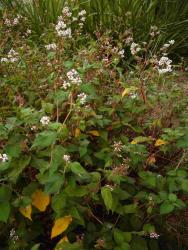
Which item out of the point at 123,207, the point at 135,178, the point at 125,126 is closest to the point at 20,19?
the point at 125,126

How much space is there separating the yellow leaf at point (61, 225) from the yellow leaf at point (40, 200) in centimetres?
8

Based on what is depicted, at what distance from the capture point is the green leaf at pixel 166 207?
6.67ft

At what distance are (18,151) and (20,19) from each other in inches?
70.0

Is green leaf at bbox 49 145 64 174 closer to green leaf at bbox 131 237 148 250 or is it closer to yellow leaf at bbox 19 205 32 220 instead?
yellow leaf at bbox 19 205 32 220

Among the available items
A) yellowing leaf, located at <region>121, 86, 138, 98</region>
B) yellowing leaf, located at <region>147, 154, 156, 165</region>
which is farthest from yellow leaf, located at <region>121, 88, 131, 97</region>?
yellowing leaf, located at <region>147, 154, 156, 165</region>

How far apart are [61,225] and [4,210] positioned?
233 mm

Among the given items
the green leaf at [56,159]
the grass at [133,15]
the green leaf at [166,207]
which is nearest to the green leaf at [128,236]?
the green leaf at [166,207]

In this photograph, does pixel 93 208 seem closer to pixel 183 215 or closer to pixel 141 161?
pixel 141 161

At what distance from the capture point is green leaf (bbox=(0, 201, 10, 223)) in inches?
74.5

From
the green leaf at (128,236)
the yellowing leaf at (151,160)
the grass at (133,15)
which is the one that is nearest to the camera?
the green leaf at (128,236)

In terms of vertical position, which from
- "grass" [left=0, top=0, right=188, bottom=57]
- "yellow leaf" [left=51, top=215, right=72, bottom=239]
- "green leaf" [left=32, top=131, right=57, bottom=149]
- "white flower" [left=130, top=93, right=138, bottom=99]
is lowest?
"grass" [left=0, top=0, right=188, bottom=57]

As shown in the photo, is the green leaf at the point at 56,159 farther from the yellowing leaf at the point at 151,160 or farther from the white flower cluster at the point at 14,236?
the yellowing leaf at the point at 151,160

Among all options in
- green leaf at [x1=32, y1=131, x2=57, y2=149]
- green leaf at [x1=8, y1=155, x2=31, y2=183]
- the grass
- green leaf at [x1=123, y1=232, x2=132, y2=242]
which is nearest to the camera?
green leaf at [x1=32, y1=131, x2=57, y2=149]

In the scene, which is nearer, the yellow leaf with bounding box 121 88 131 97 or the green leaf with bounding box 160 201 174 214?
the green leaf with bounding box 160 201 174 214
